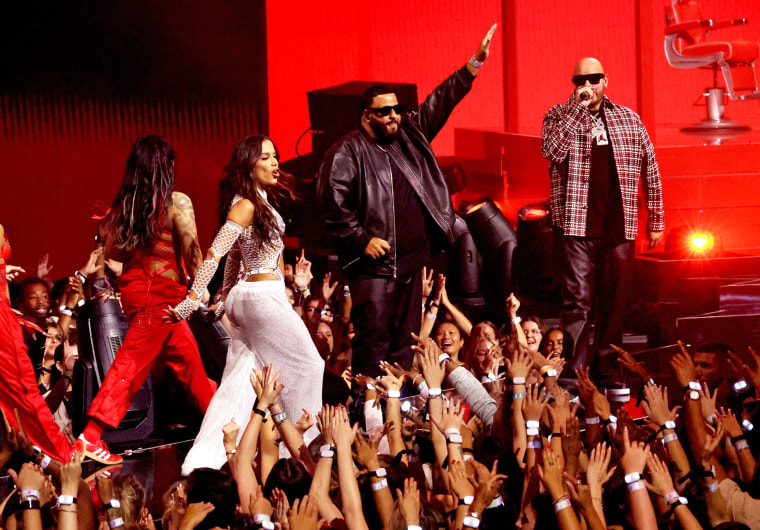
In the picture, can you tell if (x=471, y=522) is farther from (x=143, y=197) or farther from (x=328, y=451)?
(x=143, y=197)

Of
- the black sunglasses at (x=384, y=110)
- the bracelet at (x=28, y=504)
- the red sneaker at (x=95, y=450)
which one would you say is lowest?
the red sneaker at (x=95, y=450)

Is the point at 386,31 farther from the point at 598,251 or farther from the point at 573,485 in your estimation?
the point at 573,485

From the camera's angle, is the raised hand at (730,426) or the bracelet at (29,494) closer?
the bracelet at (29,494)

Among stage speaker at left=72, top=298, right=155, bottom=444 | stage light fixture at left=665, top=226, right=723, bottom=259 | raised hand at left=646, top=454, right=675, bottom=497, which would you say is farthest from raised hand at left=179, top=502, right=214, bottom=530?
stage light fixture at left=665, top=226, right=723, bottom=259

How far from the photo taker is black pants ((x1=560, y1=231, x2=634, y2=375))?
212 inches

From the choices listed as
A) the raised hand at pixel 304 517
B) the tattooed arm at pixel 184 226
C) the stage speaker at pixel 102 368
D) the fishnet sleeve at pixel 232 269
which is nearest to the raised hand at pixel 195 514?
the raised hand at pixel 304 517

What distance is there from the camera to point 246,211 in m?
4.48

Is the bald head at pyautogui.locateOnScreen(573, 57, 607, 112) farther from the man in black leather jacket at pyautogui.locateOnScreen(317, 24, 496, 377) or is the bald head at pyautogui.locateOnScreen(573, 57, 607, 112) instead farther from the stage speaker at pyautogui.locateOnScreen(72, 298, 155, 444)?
the stage speaker at pyautogui.locateOnScreen(72, 298, 155, 444)

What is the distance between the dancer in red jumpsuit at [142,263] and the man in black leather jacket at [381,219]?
2.22ft

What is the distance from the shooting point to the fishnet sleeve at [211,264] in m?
4.41

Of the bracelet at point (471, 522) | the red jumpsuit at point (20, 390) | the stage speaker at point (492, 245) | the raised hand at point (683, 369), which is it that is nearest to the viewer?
the bracelet at point (471, 522)

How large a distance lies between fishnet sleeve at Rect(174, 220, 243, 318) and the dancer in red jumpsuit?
276mm

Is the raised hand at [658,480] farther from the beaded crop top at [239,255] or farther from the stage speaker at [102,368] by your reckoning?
the stage speaker at [102,368]

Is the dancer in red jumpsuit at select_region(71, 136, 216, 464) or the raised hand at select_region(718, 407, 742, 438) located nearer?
the raised hand at select_region(718, 407, 742, 438)
